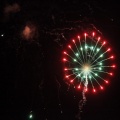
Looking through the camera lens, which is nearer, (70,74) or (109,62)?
(70,74)

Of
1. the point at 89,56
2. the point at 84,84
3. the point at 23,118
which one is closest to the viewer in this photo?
the point at 89,56

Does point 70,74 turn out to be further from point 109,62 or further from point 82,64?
point 109,62

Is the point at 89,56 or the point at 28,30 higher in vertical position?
the point at 28,30

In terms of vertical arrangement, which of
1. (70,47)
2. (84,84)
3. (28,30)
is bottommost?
(84,84)

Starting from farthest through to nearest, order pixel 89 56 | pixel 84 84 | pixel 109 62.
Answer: pixel 109 62, pixel 84 84, pixel 89 56

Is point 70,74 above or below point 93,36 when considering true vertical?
below

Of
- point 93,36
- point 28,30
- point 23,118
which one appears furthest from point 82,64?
point 23,118

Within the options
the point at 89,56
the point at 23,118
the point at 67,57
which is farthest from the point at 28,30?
the point at 23,118

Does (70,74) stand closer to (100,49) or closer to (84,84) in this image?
(84,84)

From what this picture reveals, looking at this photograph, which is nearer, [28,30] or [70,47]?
[70,47]

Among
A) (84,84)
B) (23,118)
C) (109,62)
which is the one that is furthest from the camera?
(23,118)
